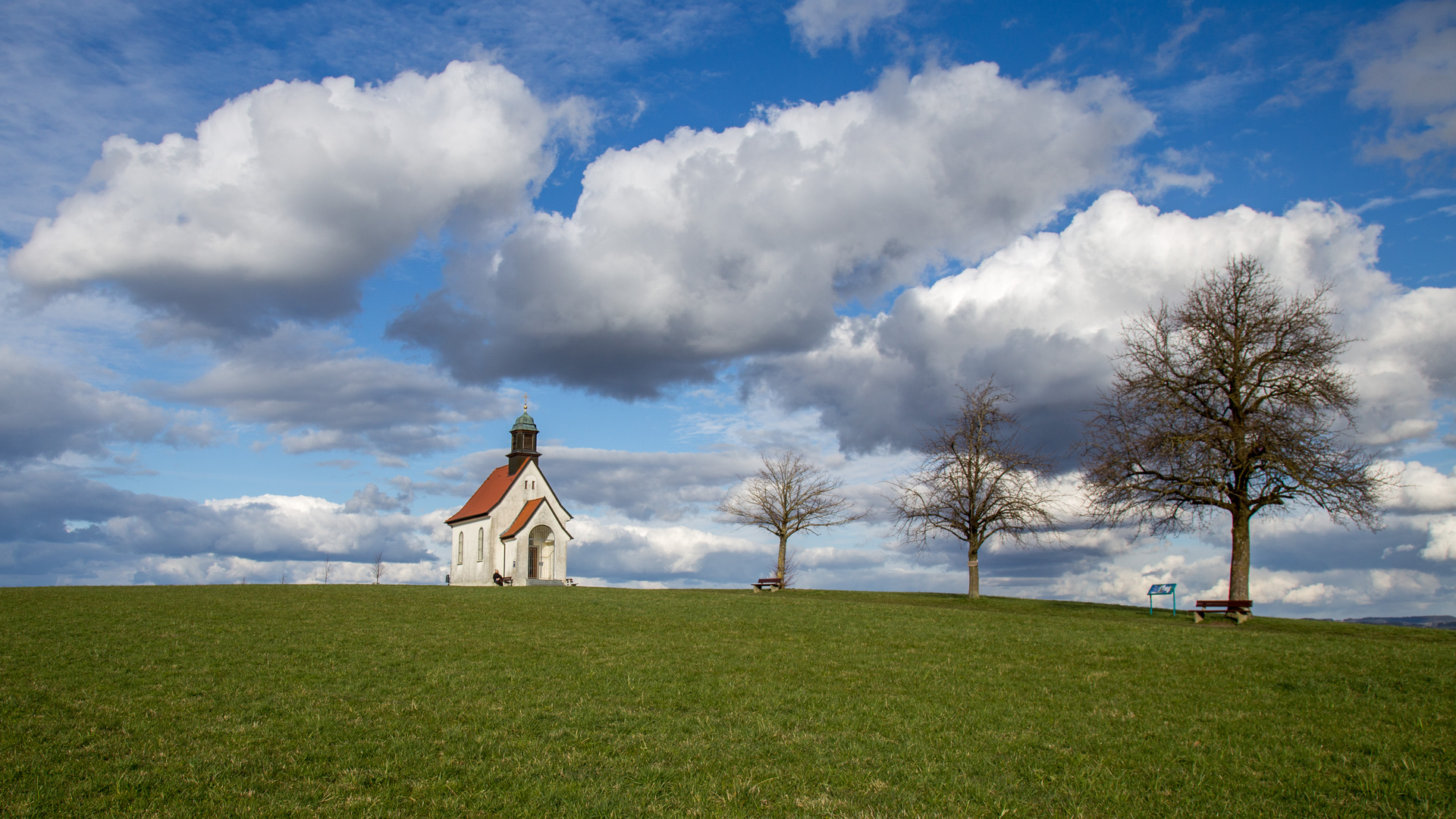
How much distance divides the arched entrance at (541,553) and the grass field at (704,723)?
39765mm

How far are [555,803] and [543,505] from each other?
178 feet

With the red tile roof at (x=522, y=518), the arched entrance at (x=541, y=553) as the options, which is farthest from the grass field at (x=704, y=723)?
the arched entrance at (x=541, y=553)

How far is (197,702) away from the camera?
12.5m

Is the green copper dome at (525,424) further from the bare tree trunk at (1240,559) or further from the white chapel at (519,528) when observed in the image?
the bare tree trunk at (1240,559)

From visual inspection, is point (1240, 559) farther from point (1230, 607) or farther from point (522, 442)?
point (522, 442)

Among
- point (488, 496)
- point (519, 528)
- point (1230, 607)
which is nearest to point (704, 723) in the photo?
point (1230, 607)

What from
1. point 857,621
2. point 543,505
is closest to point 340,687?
point 857,621

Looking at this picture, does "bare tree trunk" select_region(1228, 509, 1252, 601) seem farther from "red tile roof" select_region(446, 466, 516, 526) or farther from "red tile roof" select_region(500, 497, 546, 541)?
"red tile roof" select_region(446, 466, 516, 526)

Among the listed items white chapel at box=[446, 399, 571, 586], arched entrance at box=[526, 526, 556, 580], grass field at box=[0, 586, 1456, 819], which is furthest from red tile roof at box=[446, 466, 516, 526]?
grass field at box=[0, 586, 1456, 819]

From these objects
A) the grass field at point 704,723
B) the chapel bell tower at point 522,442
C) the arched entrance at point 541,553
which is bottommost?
the arched entrance at point 541,553

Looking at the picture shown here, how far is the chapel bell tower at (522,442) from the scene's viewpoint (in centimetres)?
6450

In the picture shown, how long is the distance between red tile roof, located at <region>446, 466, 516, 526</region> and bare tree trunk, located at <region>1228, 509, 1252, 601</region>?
153ft

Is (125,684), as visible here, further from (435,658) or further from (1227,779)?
(1227,779)

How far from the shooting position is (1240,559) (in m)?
33.0
